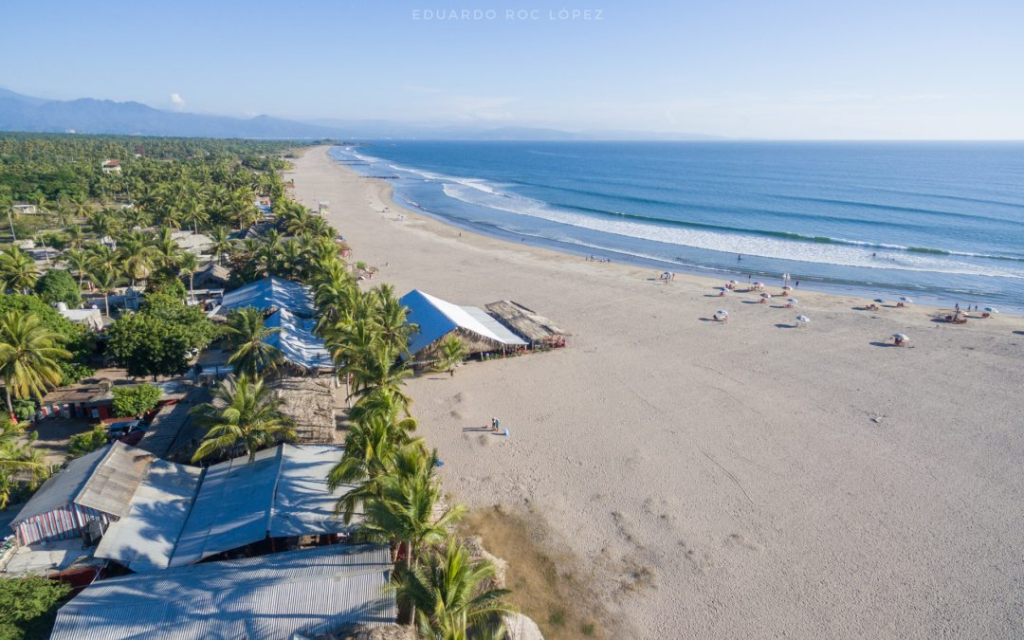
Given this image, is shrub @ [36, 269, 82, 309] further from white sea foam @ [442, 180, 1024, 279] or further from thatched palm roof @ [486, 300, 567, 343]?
white sea foam @ [442, 180, 1024, 279]

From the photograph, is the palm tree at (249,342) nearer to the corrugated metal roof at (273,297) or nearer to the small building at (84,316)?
the corrugated metal roof at (273,297)

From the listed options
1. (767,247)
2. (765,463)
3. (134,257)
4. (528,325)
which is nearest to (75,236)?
(134,257)

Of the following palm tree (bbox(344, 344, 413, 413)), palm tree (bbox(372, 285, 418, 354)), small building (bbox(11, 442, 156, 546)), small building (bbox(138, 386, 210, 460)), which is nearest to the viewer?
small building (bbox(11, 442, 156, 546))

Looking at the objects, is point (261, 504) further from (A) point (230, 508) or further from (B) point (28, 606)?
(B) point (28, 606)

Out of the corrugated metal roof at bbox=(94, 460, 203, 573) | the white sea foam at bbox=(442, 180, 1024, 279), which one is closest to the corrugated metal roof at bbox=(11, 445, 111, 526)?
the corrugated metal roof at bbox=(94, 460, 203, 573)

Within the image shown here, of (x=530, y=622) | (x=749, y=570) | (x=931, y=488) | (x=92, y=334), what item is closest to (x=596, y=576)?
(x=530, y=622)

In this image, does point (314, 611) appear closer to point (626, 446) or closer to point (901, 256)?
point (626, 446)
